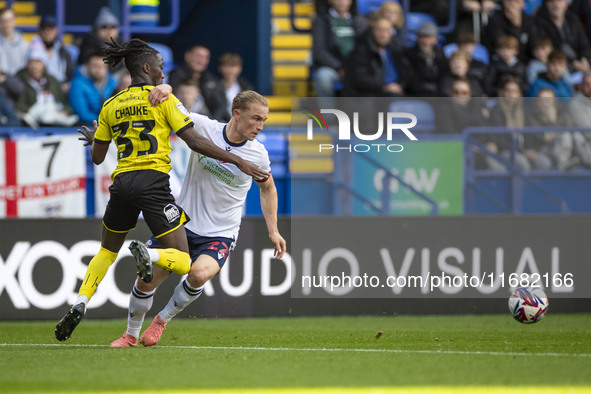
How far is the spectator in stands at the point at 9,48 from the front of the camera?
13180 mm

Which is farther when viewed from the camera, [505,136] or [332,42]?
[332,42]

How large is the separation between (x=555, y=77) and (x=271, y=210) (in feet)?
24.2

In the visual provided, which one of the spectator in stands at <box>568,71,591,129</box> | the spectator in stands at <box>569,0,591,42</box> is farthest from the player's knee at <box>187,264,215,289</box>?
the spectator in stands at <box>569,0,591,42</box>

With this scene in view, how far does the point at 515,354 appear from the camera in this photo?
7258mm

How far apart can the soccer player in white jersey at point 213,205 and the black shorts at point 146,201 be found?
31cm

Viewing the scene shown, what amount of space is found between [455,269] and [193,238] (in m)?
4.30

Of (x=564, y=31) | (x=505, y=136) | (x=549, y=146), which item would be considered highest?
(x=564, y=31)

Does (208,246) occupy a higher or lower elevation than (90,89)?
lower

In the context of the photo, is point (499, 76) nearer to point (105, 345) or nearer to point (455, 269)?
point (455, 269)

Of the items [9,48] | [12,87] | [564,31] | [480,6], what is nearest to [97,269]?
[12,87]

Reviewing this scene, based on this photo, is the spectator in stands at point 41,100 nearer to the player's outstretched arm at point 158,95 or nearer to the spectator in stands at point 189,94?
the spectator in stands at point 189,94

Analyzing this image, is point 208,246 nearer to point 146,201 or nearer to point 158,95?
point 146,201

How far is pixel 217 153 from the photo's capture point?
7004 mm

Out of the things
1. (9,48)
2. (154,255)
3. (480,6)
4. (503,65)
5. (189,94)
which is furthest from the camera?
(480,6)
